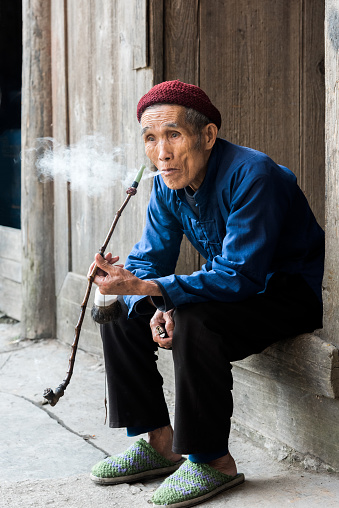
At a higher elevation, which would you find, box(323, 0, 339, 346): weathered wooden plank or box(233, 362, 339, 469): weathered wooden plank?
box(323, 0, 339, 346): weathered wooden plank

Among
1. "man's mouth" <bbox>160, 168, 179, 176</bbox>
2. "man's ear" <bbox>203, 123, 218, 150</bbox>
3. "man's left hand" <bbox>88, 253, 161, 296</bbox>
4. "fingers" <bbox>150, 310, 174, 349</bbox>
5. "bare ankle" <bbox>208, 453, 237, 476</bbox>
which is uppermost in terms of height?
"man's ear" <bbox>203, 123, 218, 150</bbox>

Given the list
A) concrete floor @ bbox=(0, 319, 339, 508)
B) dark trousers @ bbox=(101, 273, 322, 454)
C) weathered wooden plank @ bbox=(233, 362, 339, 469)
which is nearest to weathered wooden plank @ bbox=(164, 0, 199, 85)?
dark trousers @ bbox=(101, 273, 322, 454)

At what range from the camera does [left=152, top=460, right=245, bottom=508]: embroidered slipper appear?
2330 millimetres

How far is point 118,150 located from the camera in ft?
12.9

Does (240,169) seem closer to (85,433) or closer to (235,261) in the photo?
(235,261)

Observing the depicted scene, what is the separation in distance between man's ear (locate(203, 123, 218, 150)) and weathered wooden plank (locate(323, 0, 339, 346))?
41 centimetres

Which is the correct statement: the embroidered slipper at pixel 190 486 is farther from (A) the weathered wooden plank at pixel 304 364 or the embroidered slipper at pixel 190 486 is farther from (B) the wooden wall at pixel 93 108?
(B) the wooden wall at pixel 93 108

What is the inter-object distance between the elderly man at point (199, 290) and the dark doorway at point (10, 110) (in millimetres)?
3181

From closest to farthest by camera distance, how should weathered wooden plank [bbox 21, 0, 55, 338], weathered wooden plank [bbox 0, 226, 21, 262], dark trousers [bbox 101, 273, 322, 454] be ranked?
dark trousers [bbox 101, 273, 322, 454] → weathered wooden plank [bbox 21, 0, 55, 338] → weathered wooden plank [bbox 0, 226, 21, 262]

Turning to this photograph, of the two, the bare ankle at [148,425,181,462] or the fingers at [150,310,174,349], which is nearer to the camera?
the fingers at [150,310,174,349]

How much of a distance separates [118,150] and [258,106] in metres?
0.83

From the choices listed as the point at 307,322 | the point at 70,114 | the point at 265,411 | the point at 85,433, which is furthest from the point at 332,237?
the point at 70,114

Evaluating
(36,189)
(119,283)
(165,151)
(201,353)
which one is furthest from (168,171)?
(36,189)

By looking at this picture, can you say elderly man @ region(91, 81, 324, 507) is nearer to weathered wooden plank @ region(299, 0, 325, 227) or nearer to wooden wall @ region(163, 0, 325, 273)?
wooden wall @ region(163, 0, 325, 273)
